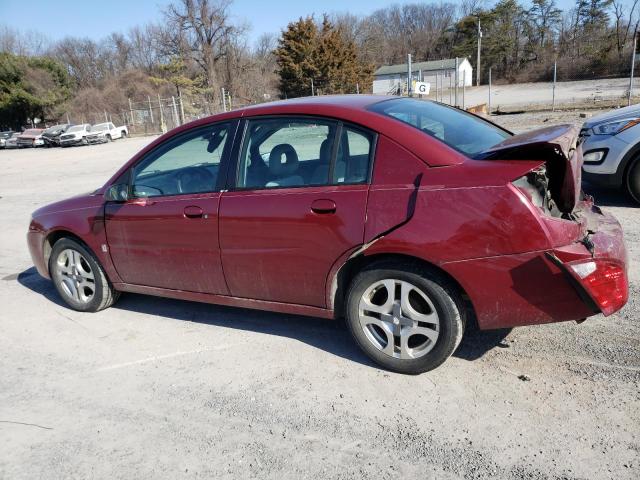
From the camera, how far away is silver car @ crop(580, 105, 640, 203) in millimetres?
6137

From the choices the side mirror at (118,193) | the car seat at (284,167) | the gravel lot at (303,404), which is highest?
the car seat at (284,167)

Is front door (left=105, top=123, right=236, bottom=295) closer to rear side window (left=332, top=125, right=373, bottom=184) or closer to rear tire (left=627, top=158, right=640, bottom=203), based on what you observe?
rear side window (left=332, top=125, right=373, bottom=184)

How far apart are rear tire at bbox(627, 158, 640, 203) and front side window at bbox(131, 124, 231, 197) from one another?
5098 mm

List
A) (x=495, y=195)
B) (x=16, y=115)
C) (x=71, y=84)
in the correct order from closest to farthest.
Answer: (x=495, y=195) → (x=16, y=115) → (x=71, y=84)


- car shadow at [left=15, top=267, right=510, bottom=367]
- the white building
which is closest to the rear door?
car shadow at [left=15, top=267, right=510, bottom=367]

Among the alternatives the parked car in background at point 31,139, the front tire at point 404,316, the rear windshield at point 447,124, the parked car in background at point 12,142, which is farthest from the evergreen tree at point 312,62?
the front tire at point 404,316

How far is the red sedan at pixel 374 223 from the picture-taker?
2.78 m

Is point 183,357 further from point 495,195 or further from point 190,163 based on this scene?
point 495,195

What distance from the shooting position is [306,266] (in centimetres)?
336

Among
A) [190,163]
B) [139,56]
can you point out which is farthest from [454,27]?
[190,163]

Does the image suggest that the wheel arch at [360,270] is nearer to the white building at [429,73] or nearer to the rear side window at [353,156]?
the rear side window at [353,156]

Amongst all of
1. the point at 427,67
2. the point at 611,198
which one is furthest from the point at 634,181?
the point at 427,67

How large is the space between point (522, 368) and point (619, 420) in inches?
25.1

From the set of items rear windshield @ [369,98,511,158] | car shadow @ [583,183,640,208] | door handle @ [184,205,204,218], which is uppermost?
rear windshield @ [369,98,511,158]
